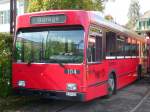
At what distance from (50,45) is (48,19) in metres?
0.78

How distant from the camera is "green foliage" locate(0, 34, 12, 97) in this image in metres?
13.1

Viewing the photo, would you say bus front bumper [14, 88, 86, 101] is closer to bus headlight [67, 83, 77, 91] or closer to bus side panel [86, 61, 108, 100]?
bus headlight [67, 83, 77, 91]

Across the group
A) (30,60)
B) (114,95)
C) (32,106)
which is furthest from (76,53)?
(114,95)

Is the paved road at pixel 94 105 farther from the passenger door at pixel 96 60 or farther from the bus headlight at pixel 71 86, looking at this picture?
the bus headlight at pixel 71 86

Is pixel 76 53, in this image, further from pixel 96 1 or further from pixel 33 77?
pixel 96 1

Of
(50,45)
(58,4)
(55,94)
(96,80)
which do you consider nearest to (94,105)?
(96,80)

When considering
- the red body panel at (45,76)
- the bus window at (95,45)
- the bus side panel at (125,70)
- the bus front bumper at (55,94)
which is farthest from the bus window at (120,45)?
the bus front bumper at (55,94)

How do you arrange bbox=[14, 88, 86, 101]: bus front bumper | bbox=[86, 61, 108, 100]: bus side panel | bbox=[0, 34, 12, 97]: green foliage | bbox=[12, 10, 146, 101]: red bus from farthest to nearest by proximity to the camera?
bbox=[0, 34, 12, 97]: green foliage → bbox=[86, 61, 108, 100]: bus side panel → bbox=[12, 10, 146, 101]: red bus → bbox=[14, 88, 86, 101]: bus front bumper

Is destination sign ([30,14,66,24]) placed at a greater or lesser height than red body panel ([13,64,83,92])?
greater

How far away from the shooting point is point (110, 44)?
1398 centimetres

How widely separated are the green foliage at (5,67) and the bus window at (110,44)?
3321 millimetres

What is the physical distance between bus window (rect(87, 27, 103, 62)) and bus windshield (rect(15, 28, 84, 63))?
0.38 metres

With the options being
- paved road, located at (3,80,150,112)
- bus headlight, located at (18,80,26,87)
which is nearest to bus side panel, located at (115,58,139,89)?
paved road, located at (3,80,150,112)

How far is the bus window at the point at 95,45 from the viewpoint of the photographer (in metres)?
11.6
